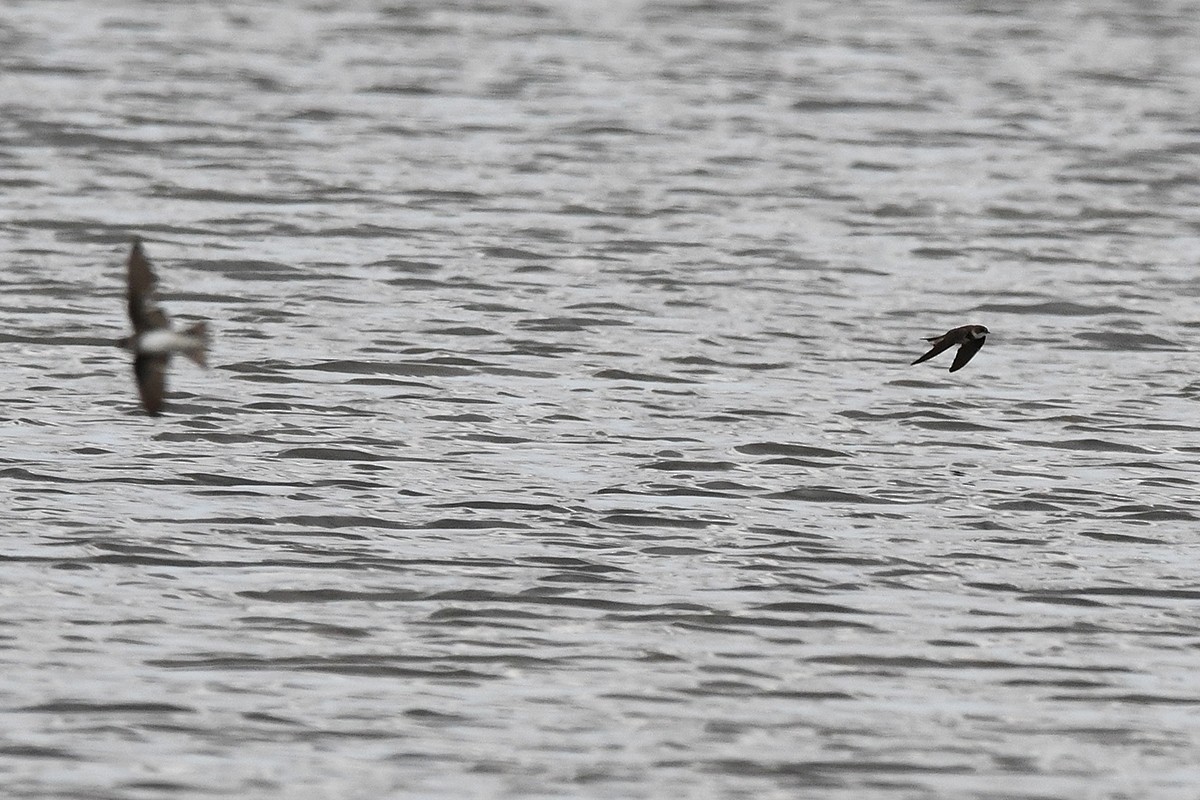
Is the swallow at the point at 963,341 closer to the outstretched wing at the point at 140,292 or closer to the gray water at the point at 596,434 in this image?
the gray water at the point at 596,434

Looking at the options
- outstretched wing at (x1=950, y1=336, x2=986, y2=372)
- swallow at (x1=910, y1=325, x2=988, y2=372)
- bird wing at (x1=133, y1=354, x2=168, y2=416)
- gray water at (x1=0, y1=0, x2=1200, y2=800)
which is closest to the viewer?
gray water at (x1=0, y1=0, x2=1200, y2=800)

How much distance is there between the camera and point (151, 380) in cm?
757

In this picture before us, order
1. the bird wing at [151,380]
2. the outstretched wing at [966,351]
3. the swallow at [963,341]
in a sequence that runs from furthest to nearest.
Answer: the outstretched wing at [966,351] → the swallow at [963,341] → the bird wing at [151,380]

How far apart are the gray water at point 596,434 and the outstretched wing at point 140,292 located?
87 centimetres

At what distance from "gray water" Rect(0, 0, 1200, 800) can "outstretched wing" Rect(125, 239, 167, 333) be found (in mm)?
872

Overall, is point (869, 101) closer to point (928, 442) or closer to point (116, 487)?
point (928, 442)

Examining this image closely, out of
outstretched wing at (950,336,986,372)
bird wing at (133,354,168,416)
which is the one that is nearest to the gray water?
outstretched wing at (950,336,986,372)

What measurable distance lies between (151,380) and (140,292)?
27cm

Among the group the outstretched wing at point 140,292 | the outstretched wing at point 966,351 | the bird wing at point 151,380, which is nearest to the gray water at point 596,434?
the outstretched wing at point 966,351

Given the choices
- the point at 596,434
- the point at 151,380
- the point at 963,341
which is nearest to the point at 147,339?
the point at 151,380

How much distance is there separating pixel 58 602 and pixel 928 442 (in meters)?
3.85

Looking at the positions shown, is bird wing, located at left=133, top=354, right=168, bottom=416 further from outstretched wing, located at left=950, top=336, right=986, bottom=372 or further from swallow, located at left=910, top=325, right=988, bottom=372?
outstretched wing, located at left=950, top=336, right=986, bottom=372

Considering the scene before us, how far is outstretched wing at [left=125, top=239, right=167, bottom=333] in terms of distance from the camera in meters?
7.58

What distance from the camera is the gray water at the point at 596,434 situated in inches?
269
